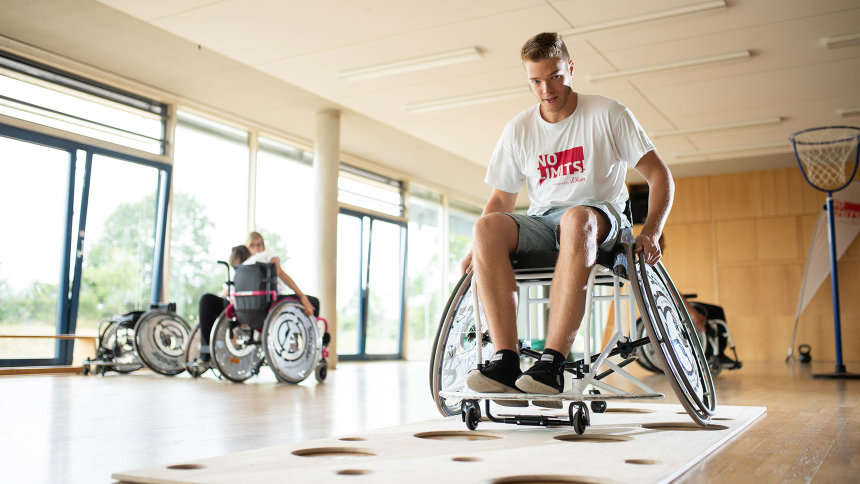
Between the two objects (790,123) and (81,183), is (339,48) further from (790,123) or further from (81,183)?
(790,123)

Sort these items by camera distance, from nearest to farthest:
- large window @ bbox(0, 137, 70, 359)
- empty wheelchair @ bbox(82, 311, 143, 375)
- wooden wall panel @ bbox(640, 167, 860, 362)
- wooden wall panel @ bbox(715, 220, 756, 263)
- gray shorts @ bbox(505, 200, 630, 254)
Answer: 1. gray shorts @ bbox(505, 200, 630, 254)
2. empty wheelchair @ bbox(82, 311, 143, 375)
3. large window @ bbox(0, 137, 70, 359)
4. wooden wall panel @ bbox(640, 167, 860, 362)
5. wooden wall panel @ bbox(715, 220, 756, 263)

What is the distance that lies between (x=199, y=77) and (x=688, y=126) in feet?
14.8

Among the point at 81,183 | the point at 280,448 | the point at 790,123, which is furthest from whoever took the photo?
the point at 790,123

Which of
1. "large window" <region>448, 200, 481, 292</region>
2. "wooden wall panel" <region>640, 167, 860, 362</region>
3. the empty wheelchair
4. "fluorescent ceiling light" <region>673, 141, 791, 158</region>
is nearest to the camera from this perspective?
the empty wheelchair

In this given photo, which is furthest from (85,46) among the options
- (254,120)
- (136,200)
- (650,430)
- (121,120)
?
(650,430)

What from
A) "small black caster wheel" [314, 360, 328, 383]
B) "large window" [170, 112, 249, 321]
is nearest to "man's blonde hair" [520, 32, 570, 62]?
"small black caster wheel" [314, 360, 328, 383]

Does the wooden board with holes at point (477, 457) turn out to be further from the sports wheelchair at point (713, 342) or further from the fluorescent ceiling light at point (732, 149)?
the fluorescent ceiling light at point (732, 149)

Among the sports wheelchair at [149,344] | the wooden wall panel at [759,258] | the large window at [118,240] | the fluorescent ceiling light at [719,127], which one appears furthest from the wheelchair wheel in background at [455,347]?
the wooden wall panel at [759,258]

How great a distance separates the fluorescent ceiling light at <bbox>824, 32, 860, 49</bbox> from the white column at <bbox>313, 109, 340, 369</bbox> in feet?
15.2

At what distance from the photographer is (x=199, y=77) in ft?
22.3

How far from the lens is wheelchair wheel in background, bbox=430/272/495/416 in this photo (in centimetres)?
206

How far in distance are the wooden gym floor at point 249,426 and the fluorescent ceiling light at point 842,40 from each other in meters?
2.33

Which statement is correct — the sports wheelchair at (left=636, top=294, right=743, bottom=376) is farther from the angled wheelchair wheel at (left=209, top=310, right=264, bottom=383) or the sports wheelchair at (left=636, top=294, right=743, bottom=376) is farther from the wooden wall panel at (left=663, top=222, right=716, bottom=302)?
the wooden wall panel at (left=663, top=222, right=716, bottom=302)

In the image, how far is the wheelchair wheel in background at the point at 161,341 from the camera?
17.7ft
